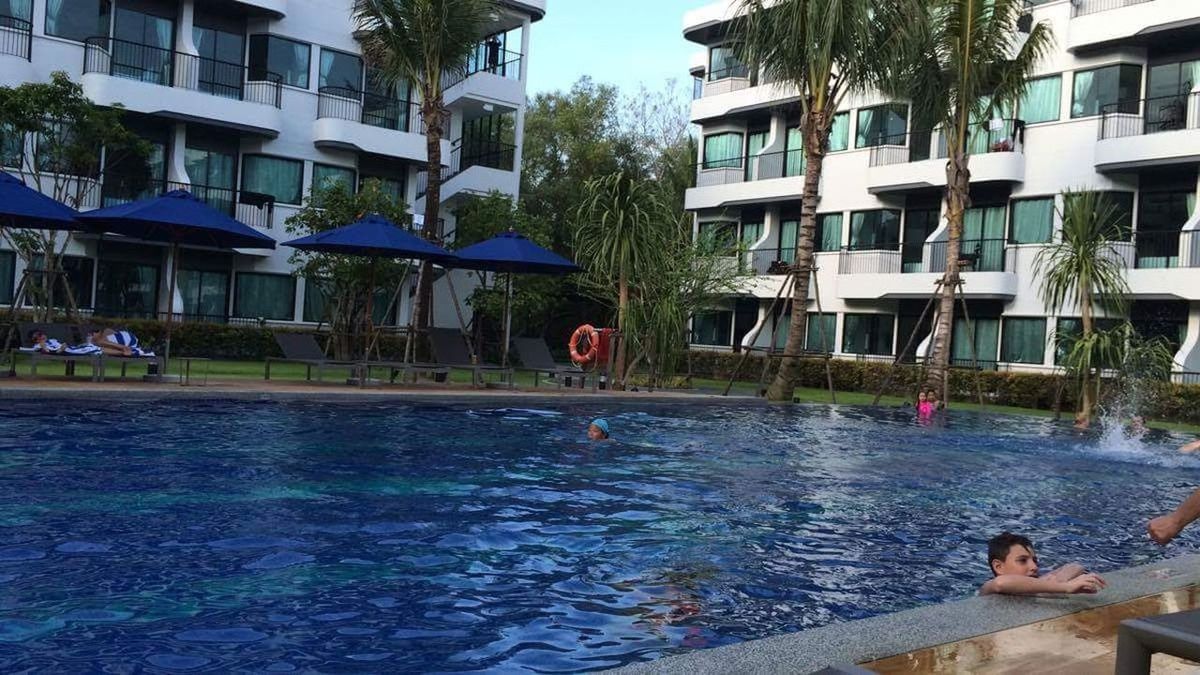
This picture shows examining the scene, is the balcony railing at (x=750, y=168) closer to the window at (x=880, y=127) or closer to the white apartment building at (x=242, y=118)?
the window at (x=880, y=127)

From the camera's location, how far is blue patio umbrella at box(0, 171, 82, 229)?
49.9 ft

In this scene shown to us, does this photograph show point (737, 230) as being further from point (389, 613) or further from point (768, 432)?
point (389, 613)

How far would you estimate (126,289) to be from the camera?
28.8 meters

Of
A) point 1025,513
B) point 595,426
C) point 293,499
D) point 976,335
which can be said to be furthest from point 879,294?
point 293,499

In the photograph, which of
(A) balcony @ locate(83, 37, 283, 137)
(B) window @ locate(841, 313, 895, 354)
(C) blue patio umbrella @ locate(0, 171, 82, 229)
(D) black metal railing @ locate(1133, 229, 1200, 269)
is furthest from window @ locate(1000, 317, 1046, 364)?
(C) blue patio umbrella @ locate(0, 171, 82, 229)

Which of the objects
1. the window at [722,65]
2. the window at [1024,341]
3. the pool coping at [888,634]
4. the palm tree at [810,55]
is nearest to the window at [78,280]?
the palm tree at [810,55]

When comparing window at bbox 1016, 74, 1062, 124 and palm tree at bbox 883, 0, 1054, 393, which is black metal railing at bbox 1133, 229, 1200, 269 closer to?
window at bbox 1016, 74, 1062, 124

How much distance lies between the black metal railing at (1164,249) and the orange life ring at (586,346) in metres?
14.5

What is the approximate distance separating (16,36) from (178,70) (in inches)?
158

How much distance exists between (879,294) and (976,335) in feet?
10.2

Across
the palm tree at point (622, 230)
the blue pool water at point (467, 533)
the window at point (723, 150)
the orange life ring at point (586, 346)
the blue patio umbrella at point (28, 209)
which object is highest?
the window at point (723, 150)

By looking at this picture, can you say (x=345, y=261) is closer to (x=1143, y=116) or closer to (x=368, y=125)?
(x=368, y=125)

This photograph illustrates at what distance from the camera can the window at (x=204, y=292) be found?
2992 cm

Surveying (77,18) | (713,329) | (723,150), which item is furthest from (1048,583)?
(723,150)
